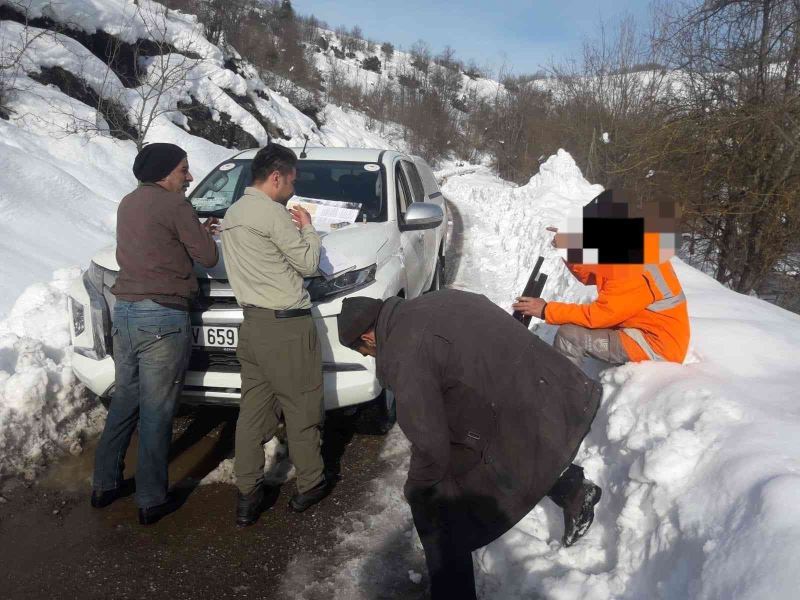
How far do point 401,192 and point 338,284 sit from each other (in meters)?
1.94

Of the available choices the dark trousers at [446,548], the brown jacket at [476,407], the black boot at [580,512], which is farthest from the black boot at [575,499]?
the dark trousers at [446,548]

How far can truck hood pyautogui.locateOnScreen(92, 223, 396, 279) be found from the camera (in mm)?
3457

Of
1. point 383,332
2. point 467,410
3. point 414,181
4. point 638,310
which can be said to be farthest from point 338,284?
point 414,181

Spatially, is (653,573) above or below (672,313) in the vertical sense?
below

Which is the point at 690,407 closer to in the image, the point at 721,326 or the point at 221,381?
the point at 721,326

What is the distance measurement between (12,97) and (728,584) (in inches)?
568

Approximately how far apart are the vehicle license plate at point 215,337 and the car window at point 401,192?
1.91m

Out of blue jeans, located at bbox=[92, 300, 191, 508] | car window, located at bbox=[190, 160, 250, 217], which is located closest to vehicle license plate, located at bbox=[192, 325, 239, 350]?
blue jeans, located at bbox=[92, 300, 191, 508]

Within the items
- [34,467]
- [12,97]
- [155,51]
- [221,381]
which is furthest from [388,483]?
[155,51]

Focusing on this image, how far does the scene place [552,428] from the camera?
2.02 m

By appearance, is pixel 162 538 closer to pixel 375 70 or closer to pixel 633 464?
pixel 633 464

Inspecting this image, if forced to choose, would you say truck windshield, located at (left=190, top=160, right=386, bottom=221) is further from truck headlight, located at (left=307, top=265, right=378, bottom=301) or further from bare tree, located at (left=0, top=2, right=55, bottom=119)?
bare tree, located at (left=0, top=2, right=55, bottom=119)

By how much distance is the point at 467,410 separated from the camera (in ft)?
6.53

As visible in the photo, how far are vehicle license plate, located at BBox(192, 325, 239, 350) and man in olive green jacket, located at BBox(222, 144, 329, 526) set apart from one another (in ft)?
0.94
